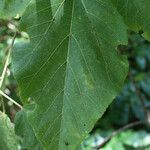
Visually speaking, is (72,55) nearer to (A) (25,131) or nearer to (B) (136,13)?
(B) (136,13)

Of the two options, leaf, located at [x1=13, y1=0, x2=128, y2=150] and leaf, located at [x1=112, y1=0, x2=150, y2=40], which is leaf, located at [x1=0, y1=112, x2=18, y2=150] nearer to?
leaf, located at [x1=13, y1=0, x2=128, y2=150]

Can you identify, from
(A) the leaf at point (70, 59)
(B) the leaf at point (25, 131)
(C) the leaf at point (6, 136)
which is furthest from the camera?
(B) the leaf at point (25, 131)

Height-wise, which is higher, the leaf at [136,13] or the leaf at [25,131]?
the leaf at [136,13]

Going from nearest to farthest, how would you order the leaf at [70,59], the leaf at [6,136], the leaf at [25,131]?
the leaf at [70,59]
the leaf at [6,136]
the leaf at [25,131]

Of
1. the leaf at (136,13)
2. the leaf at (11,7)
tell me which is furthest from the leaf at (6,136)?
the leaf at (136,13)

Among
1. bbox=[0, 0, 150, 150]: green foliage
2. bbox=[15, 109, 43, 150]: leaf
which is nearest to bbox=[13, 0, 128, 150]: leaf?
bbox=[0, 0, 150, 150]: green foliage

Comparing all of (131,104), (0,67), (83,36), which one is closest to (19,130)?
(0,67)

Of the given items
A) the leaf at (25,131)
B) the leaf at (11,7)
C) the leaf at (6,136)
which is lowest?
the leaf at (25,131)

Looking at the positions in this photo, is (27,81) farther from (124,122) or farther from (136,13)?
(124,122)

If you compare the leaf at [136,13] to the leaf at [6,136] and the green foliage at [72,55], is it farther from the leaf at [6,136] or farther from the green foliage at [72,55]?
the leaf at [6,136]
